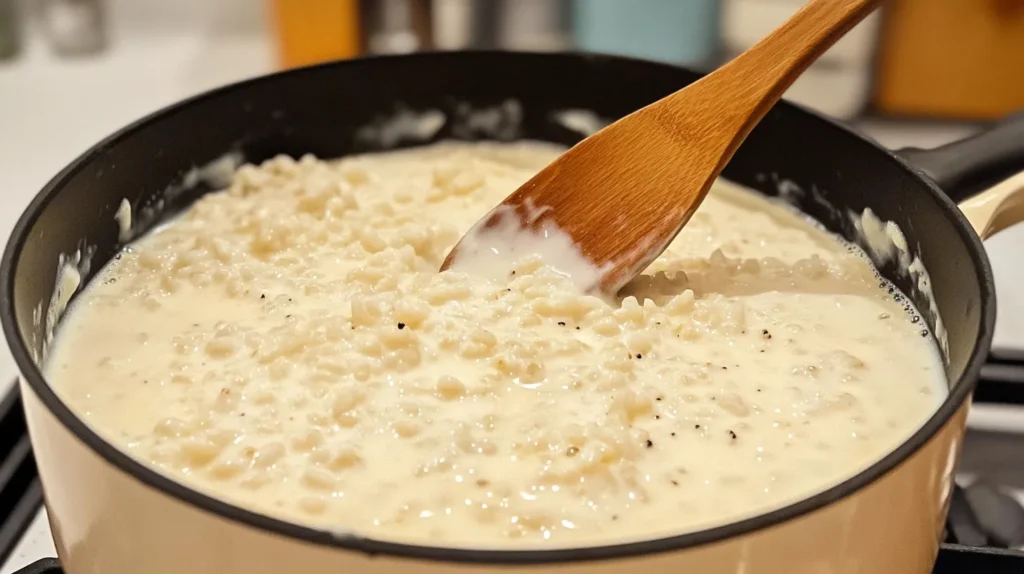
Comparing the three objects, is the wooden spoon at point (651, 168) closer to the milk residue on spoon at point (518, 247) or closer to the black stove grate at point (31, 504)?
the milk residue on spoon at point (518, 247)

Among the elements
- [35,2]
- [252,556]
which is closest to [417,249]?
[252,556]

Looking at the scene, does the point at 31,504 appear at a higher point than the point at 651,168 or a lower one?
lower

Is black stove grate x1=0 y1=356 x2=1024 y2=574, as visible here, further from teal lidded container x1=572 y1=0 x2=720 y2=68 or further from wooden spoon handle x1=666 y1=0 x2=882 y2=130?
teal lidded container x1=572 y1=0 x2=720 y2=68

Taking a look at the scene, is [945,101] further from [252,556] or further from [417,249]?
[252,556]

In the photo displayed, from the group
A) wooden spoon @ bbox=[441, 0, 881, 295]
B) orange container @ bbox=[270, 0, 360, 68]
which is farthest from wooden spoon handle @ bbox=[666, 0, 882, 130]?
orange container @ bbox=[270, 0, 360, 68]

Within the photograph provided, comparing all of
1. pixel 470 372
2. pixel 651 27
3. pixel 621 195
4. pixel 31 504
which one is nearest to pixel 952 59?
pixel 651 27

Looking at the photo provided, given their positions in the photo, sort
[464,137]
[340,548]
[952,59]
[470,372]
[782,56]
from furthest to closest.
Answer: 1. [952,59]
2. [464,137]
3. [782,56]
4. [470,372]
5. [340,548]

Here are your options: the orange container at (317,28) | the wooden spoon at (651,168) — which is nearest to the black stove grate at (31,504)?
the wooden spoon at (651,168)

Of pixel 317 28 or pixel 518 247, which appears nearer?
pixel 518 247

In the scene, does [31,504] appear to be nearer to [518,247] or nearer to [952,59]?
[518,247]
